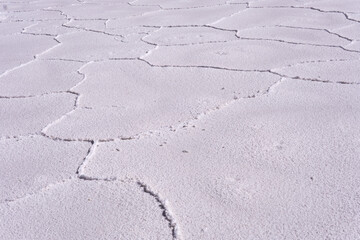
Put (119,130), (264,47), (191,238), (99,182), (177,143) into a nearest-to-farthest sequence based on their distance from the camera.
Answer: (191,238) < (99,182) < (177,143) < (119,130) < (264,47)

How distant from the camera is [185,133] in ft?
5.63

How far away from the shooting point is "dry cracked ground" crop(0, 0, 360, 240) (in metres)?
1.27

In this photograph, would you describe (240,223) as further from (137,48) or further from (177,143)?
(137,48)

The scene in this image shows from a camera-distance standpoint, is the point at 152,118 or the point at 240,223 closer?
the point at 240,223

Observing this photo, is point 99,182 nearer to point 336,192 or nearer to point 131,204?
point 131,204

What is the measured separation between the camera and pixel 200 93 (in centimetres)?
205

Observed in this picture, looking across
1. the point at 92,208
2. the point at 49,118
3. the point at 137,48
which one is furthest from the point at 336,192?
the point at 137,48

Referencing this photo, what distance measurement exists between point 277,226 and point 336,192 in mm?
226

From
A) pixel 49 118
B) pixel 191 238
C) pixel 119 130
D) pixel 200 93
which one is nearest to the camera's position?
pixel 191 238

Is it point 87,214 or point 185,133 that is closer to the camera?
point 87,214

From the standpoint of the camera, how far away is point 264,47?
264cm

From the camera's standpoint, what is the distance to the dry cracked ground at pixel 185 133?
1.27m

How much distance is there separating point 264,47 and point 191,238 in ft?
5.42

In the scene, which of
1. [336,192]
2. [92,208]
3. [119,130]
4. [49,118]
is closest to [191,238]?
[92,208]
